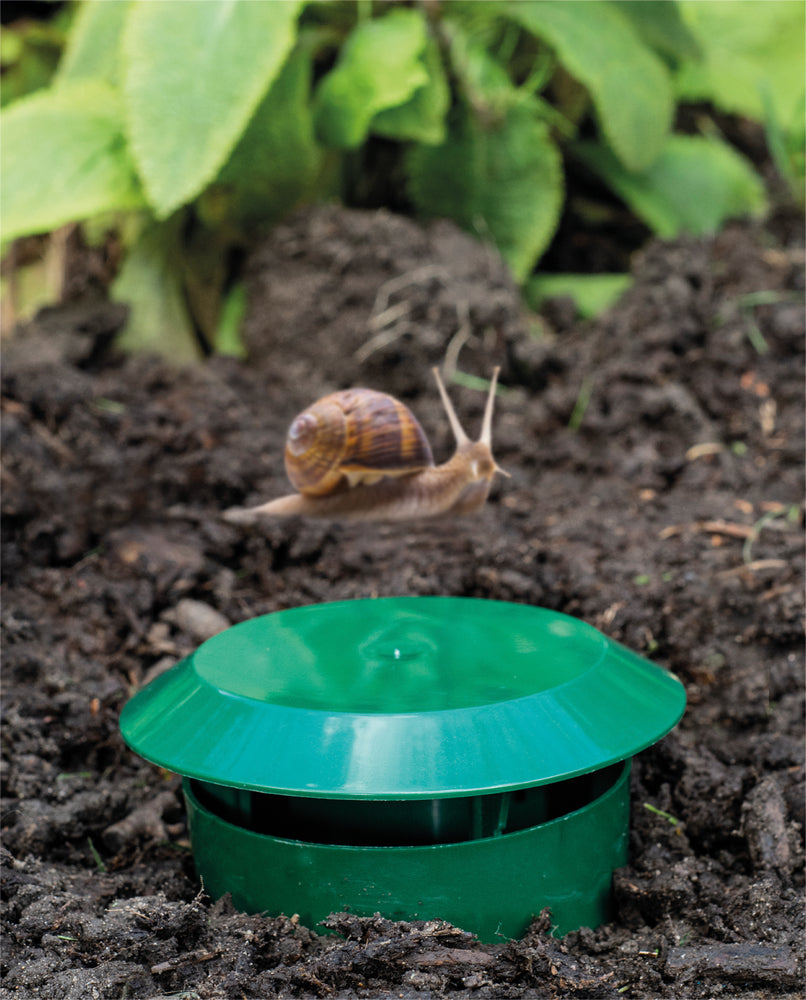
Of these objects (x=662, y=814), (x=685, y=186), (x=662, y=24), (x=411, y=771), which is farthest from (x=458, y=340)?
(x=411, y=771)

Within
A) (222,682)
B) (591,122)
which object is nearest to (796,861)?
(222,682)

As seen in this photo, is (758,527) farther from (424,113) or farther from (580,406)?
(424,113)

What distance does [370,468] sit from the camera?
6.98 feet

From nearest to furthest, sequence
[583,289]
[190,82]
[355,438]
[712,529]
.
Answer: [355,438], [712,529], [190,82], [583,289]

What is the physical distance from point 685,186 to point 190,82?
1.99 m

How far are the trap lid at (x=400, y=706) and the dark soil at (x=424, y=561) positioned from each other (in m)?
0.24

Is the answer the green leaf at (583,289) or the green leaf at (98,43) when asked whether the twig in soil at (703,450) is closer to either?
the green leaf at (583,289)

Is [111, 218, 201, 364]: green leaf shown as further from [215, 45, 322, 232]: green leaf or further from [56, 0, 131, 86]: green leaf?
[56, 0, 131, 86]: green leaf

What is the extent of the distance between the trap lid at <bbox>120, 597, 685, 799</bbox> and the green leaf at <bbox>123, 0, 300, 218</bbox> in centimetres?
153

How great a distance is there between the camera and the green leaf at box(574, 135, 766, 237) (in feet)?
11.6

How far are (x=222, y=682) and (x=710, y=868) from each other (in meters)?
0.91

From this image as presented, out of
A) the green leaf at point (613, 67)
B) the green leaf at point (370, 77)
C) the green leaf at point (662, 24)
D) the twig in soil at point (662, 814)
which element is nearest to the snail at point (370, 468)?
the twig in soil at point (662, 814)

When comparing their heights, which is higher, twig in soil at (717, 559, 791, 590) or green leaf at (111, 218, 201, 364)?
green leaf at (111, 218, 201, 364)

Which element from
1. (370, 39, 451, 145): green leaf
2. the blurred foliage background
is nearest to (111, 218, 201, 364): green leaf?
the blurred foliage background
